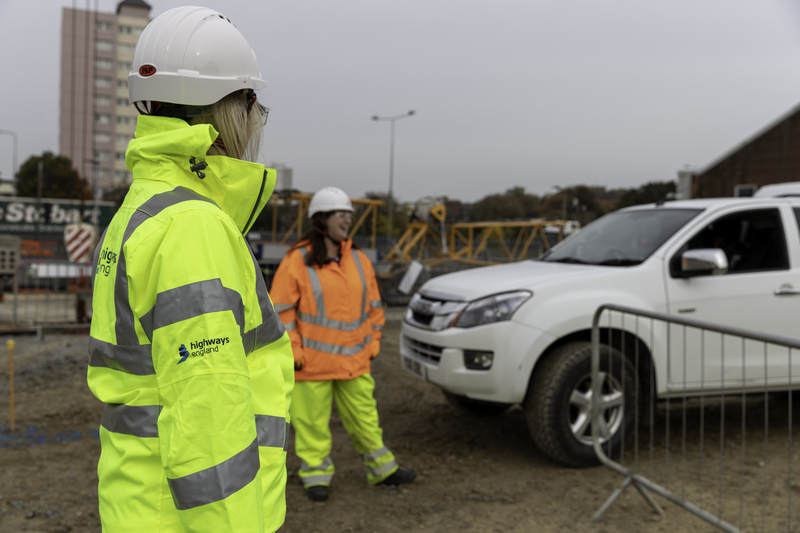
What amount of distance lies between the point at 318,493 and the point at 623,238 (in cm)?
308

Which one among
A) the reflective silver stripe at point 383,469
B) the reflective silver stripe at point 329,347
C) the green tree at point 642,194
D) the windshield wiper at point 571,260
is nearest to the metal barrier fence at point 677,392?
the windshield wiper at point 571,260

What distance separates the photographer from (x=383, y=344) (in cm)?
897

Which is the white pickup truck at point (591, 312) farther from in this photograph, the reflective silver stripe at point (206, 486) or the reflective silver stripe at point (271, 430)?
the reflective silver stripe at point (206, 486)

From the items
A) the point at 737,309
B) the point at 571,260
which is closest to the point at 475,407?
the point at 571,260

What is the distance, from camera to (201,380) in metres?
1.29

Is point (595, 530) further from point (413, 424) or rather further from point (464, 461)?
point (413, 424)

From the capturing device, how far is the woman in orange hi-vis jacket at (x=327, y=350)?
4.07 meters

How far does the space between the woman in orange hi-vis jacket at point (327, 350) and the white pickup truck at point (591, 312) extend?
24.2 inches

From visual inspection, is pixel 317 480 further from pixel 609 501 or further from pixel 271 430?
pixel 271 430

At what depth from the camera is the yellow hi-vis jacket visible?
129 cm

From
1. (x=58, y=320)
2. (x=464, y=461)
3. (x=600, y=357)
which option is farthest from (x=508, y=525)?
→ (x=58, y=320)

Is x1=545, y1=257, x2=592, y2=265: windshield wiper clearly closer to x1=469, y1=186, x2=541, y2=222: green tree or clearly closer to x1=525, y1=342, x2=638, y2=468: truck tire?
x1=525, y1=342, x2=638, y2=468: truck tire

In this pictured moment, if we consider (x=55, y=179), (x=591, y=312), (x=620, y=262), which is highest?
(x=55, y=179)

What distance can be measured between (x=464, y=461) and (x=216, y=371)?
3690 mm
